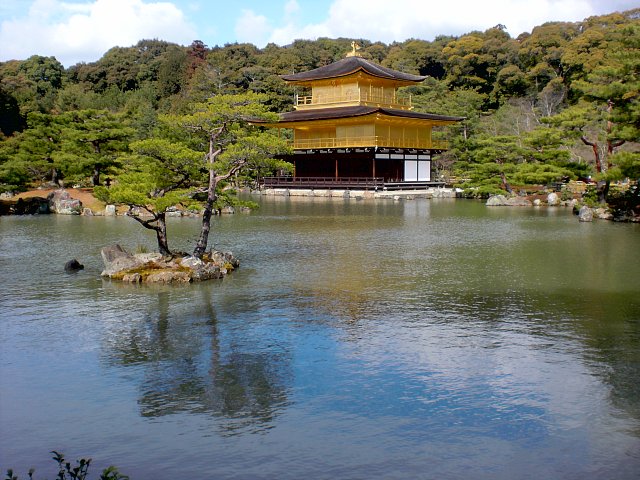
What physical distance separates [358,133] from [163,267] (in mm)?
33848

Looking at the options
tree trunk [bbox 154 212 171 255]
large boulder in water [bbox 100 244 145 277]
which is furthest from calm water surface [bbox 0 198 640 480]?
tree trunk [bbox 154 212 171 255]

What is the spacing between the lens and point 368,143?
45562mm

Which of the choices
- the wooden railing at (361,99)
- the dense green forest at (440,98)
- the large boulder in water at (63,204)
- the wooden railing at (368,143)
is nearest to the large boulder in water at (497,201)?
the dense green forest at (440,98)

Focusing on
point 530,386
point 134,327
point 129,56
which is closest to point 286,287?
point 134,327

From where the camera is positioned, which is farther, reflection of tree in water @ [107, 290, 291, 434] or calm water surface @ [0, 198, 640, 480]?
reflection of tree in water @ [107, 290, 291, 434]

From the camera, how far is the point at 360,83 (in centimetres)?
5012

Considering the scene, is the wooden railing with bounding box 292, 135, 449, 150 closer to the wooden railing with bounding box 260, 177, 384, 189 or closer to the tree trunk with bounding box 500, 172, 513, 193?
the wooden railing with bounding box 260, 177, 384, 189

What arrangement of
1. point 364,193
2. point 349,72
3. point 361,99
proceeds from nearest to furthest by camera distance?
1. point 364,193
2. point 349,72
3. point 361,99

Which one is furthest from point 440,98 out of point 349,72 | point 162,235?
point 162,235

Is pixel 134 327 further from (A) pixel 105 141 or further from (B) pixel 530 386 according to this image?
(A) pixel 105 141

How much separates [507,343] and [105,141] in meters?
30.8

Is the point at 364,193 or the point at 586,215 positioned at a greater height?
the point at 364,193

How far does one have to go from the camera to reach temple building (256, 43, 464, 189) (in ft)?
153

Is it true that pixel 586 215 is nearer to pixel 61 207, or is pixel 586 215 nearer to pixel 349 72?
pixel 61 207
